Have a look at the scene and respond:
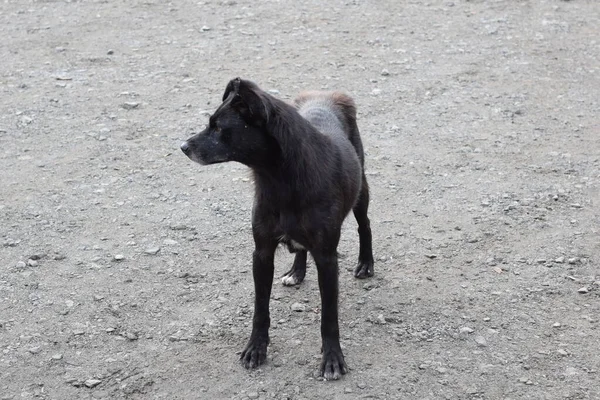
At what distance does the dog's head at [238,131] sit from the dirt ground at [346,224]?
1.26 m

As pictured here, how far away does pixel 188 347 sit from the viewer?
5402 mm

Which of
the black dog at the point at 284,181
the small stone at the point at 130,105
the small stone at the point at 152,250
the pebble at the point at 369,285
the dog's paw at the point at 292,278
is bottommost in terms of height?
the small stone at the point at 130,105

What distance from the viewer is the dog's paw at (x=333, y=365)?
5086 mm

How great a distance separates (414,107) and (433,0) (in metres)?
3.74

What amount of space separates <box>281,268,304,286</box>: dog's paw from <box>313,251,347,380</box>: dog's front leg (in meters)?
0.89

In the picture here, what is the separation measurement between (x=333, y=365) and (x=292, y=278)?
1.08 meters

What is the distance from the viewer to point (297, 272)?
6102mm

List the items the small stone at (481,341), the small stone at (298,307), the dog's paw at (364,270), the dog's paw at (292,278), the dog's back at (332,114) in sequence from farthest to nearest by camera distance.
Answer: the dog's paw at (364,270), the dog's paw at (292,278), the small stone at (298,307), the dog's back at (332,114), the small stone at (481,341)

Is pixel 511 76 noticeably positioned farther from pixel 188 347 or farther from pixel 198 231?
pixel 188 347

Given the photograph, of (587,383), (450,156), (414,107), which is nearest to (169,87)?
(414,107)

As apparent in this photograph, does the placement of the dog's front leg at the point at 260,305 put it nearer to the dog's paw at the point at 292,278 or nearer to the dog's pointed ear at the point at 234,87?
the dog's paw at the point at 292,278

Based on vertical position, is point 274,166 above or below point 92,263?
above

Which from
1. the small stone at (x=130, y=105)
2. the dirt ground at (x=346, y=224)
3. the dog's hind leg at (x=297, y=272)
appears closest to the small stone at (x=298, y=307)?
the dirt ground at (x=346, y=224)

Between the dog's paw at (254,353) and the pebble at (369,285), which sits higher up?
the dog's paw at (254,353)
